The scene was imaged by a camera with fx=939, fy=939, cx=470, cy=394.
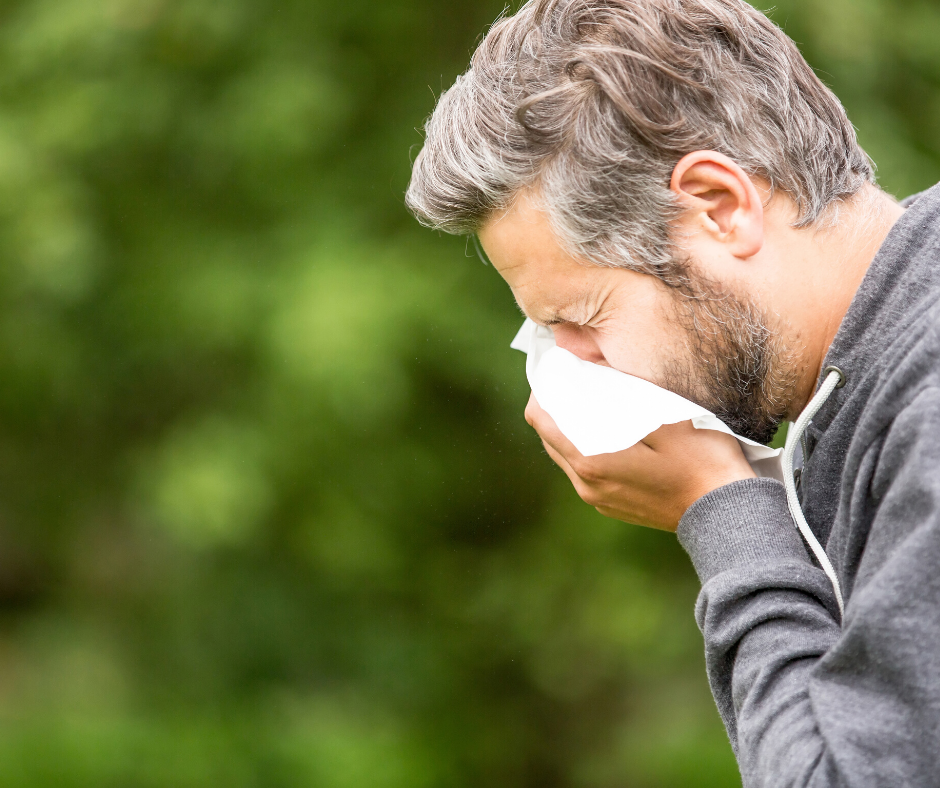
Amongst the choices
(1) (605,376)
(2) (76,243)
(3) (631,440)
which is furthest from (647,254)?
(2) (76,243)

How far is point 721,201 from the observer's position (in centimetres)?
160

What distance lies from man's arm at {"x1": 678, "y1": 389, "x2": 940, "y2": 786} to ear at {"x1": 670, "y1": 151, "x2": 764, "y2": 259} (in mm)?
415

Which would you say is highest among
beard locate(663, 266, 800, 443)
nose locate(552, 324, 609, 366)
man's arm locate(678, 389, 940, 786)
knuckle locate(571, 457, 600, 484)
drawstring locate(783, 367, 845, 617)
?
A: nose locate(552, 324, 609, 366)

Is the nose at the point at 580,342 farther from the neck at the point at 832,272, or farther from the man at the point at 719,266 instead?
the neck at the point at 832,272

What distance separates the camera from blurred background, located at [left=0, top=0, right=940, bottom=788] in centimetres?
334

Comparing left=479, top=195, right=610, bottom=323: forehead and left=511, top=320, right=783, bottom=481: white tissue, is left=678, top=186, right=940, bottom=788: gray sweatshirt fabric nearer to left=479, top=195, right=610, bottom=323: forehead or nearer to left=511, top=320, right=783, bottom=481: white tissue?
left=511, top=320, right=783, bottom=481: white tissue

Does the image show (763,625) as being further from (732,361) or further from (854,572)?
(732,361)

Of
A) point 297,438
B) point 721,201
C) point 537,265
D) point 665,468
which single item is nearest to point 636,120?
point 721,201

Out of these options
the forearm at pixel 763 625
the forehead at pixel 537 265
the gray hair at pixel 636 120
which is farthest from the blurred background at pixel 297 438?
the forearm at pixel 763 625

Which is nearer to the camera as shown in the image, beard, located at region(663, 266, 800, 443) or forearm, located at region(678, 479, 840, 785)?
forearm, located at region(678, 479, 840, 785)

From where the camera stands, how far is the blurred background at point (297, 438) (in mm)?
3342

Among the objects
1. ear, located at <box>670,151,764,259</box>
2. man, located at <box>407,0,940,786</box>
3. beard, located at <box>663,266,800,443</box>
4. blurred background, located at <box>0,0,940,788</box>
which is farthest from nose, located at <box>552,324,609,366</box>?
blurred background, located at <box>0,0,940,788</box>

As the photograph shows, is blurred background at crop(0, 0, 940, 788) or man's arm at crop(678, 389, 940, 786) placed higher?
blurred background at crop(0, 0, 940, 788)

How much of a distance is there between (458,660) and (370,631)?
1.49ft
